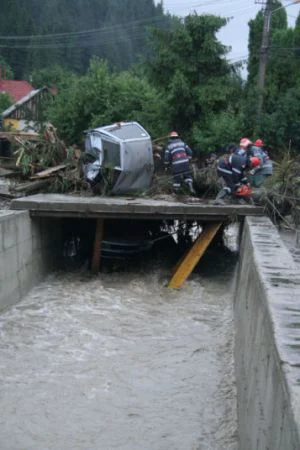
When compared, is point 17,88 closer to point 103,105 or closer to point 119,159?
point 103,105

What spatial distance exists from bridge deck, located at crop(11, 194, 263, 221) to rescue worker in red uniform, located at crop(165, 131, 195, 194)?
67.7 inches

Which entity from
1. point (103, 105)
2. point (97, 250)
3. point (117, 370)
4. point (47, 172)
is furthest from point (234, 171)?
point (103, 105)

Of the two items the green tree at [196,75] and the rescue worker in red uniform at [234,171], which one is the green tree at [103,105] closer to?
the green tree at [196,75]

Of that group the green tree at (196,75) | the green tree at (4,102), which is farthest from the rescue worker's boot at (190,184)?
the green tree at (4,102)

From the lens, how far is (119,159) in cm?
1362

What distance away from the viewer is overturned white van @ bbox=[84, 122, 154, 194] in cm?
1366

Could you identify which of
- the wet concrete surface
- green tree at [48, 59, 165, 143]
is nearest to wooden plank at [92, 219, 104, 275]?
A: the wet concrete surface

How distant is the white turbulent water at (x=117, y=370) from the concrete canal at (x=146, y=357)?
0.02 meters

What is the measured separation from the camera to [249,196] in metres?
13.1

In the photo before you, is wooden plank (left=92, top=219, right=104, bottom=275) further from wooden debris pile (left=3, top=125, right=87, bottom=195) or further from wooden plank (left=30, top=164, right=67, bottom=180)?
wooden plank (left=30, top=164, right=67, bottom=180)

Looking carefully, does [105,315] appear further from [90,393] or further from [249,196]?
[249,196]

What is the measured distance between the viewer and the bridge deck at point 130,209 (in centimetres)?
1234

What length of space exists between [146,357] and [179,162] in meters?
6.62

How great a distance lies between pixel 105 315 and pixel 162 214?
2804 millimetres
